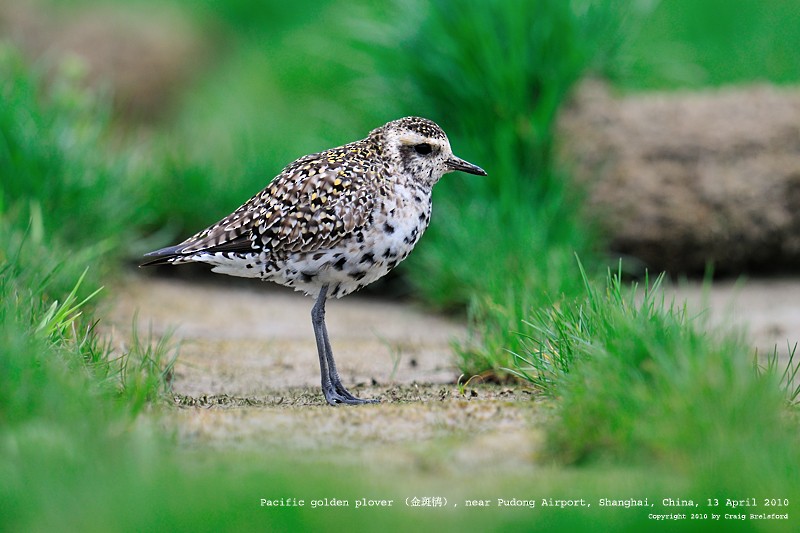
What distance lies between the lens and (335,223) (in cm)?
580

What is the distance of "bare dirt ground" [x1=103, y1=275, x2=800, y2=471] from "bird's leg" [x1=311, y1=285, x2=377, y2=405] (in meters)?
0.14

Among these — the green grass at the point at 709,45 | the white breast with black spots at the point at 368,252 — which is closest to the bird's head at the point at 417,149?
the white breast with black spots at the point at 368,252

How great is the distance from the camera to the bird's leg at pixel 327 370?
5773mm

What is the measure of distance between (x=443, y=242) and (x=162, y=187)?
265cm

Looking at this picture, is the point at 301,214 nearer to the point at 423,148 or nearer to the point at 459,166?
the point at 423,148

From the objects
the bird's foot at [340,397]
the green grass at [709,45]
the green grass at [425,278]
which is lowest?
the bird's foot at [340,397]

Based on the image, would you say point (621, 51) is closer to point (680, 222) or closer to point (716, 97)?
point (716, 97)

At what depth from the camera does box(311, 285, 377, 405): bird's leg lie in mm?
5773

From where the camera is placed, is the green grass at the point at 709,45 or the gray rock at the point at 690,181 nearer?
the gray rock at the point at 690,181

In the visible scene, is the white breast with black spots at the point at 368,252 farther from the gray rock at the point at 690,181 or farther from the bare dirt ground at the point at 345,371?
the gray rock at the point at 690,181

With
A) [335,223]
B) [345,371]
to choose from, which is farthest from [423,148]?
[345,371]

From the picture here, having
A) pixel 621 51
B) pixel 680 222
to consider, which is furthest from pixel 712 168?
pixel 621 51

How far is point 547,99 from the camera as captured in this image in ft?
29.9

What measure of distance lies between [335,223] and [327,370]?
799 mm
